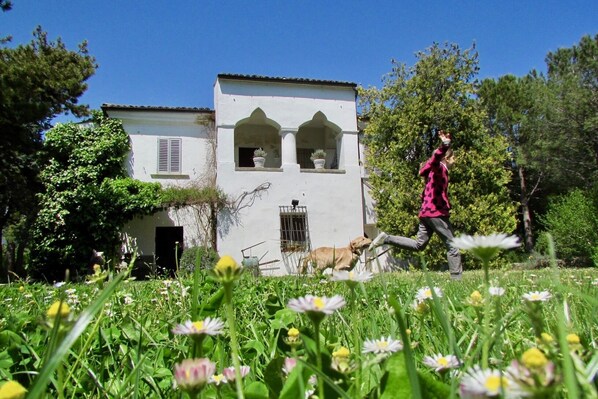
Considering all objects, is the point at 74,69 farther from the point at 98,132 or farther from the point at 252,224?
the point at 252,224

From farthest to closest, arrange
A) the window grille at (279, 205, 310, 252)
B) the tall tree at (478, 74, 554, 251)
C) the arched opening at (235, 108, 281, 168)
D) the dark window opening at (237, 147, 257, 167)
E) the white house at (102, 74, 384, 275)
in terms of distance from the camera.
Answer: the tall tree at (478, 74, 554, 251) → the dark window opening at (237, 147, 257, 167) → the arched opening at (235, 108, 281, 168) → the window grille at (279, 205, 310, 252) → the white house at (102, 74, 384, 275)

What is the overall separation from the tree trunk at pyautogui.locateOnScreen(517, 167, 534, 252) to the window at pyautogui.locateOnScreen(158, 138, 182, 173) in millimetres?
16449

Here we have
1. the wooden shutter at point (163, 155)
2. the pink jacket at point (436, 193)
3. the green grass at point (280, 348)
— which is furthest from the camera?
the wooden shutter at point (163, 155)

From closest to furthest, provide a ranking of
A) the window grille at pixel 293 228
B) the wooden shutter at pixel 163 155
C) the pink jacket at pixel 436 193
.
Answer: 1. the pink jacket at pixel 436 193
2. the window grille at pixel 293 228
3. the wooden shutter at pixel 163 155

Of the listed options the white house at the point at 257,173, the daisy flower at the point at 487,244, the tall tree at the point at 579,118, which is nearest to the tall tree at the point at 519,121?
the tall tree at the point at 579,118

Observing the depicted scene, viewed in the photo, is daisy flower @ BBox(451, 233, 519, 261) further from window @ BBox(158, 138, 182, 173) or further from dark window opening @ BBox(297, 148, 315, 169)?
dark window opening @ BBox(297, 148, 315, 169)

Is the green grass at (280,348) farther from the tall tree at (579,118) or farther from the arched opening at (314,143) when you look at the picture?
the tall tree at (579,118)

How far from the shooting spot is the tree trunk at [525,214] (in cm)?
2038

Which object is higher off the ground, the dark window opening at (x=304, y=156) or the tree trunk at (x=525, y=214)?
the dark window opening at (x=304, y=156)

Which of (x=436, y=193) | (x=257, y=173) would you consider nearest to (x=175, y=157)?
(x=257, y=173)

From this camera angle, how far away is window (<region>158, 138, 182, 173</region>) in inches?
595

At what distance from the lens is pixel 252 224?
14422 millimetres

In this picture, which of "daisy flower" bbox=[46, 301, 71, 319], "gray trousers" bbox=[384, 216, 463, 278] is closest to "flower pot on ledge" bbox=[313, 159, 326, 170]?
"gray trousers" bbox=[384, 216, 463, 278]

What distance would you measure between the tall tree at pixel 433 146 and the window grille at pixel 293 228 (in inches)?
106
